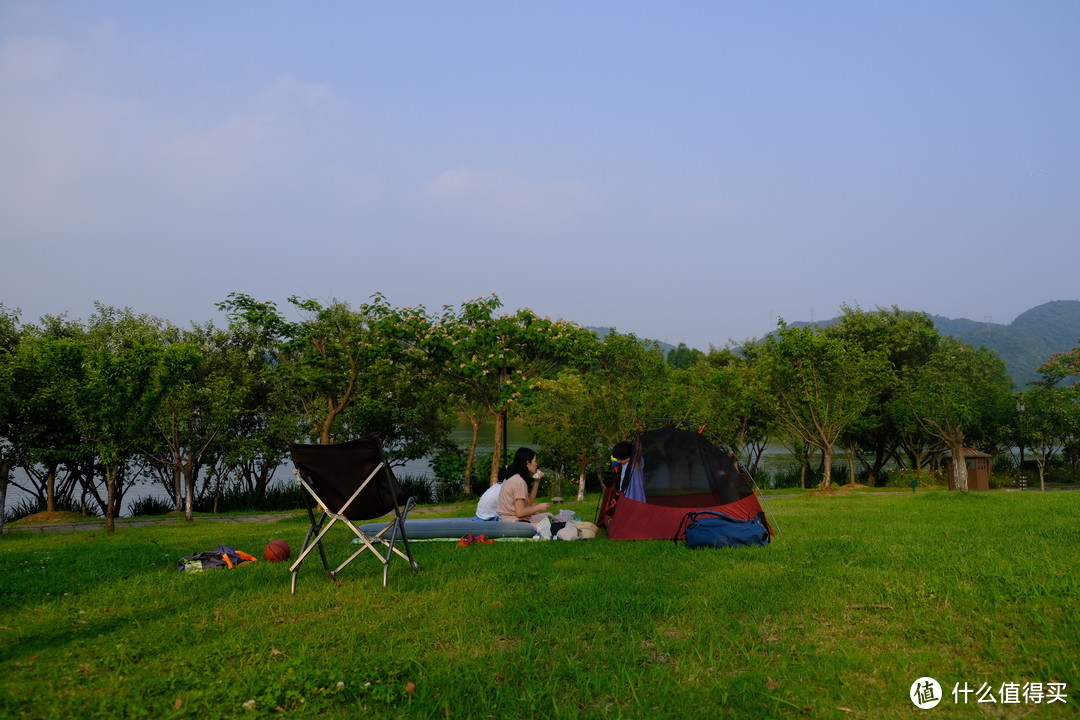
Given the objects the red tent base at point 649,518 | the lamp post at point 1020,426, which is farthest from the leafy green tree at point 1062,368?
the red tent base at point 649,518

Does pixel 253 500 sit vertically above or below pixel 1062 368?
below

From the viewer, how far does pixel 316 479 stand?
5.64 meters

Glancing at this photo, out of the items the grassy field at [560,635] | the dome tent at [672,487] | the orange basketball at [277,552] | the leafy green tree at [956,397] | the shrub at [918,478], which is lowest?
the shrub at [918,478]

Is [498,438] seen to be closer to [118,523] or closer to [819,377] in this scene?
[118,523]

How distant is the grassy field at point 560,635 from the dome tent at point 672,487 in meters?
1.23

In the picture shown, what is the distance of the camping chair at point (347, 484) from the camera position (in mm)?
5516

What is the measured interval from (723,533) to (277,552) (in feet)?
14.0

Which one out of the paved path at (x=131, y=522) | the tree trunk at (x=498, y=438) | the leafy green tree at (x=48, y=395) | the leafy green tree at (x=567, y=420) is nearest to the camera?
the leafy green tree at (x=48, y=395)

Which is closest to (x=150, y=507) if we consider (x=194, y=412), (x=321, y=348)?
(x=194, y=412)

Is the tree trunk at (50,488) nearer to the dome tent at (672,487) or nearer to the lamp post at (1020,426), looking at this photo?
the dome tent at (672,487)

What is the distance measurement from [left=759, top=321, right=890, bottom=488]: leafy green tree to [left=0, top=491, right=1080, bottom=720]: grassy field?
44.4 feet

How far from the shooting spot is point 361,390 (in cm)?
1859

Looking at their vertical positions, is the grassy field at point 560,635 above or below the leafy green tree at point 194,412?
below

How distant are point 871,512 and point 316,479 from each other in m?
8.61
